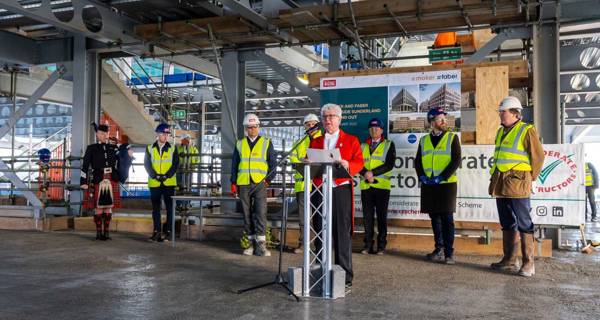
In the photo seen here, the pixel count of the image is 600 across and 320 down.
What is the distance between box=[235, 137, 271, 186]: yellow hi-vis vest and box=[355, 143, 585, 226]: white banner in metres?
2.03

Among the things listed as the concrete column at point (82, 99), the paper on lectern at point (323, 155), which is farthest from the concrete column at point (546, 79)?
the concrete column at point (82, 99)

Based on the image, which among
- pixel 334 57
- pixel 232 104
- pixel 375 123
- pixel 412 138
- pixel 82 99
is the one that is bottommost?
pixel 412 138

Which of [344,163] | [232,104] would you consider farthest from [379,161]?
[232,104]

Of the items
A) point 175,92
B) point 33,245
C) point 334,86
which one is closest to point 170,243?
point 33,245

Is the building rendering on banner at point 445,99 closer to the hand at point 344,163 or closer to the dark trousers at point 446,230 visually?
the dark trousers at point 446,230

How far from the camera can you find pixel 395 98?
8703 millimetres

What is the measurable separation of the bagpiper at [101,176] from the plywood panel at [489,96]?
630cm

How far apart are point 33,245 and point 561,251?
27.5ft

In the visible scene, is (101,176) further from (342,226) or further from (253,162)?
(342,226)

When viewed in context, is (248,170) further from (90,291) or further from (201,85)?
(201,85)

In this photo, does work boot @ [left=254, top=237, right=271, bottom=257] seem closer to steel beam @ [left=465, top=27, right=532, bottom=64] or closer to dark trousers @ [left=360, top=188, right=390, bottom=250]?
dark trousers @ [left=360, top=188, right=390, bottom=250]

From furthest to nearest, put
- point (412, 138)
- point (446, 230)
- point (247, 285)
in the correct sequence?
point (412, 138), point (446, 230), point (247, 285)

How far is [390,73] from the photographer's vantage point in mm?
8688

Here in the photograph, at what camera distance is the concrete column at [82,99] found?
12.5m
